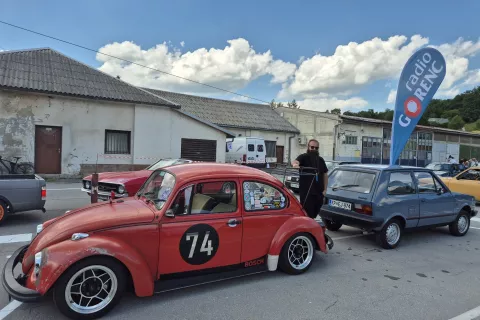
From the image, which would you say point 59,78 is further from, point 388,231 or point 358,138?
point 358,138

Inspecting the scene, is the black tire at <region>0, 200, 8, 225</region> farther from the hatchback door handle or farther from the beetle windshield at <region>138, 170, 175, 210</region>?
the hatchback door handle

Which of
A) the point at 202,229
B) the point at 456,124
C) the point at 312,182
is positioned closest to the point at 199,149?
the point at 312,182

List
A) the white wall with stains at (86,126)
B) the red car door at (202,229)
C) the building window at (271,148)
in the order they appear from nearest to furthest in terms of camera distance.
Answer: the red car door at (202,229) < the white wall with stains at (86,126) < the building window at (271,148)

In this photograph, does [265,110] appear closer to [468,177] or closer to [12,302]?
[468,177]

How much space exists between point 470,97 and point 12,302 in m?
109

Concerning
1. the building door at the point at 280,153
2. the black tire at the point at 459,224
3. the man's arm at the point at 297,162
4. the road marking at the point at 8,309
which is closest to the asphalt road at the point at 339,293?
the road marking at the point at 8,309

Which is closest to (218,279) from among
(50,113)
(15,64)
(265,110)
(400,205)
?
(400,205)

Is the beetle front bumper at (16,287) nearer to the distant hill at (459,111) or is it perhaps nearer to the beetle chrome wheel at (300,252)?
the beetle chrome wheel at (300,252)

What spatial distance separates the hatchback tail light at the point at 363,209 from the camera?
564 cm

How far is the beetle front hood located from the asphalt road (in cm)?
65

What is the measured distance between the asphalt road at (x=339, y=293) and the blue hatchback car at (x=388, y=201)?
19.1 inches

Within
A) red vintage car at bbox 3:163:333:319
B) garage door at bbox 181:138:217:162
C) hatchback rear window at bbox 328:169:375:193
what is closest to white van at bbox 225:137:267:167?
garage door at bbox 181:138:217:162

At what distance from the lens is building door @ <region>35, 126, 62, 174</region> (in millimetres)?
14812

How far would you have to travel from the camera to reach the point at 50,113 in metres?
14.9
